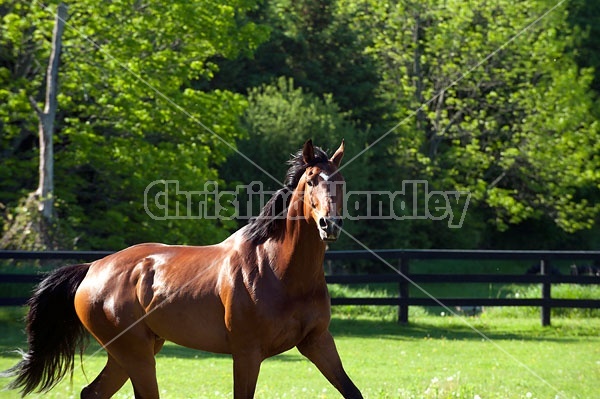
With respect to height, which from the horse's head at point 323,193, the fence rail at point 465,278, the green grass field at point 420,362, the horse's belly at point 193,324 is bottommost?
the green grass field at point 420,362

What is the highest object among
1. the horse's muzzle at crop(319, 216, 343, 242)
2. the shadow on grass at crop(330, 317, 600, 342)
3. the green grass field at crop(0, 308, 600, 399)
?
the horse's muzzle at crop(319, 216, 343, 242)

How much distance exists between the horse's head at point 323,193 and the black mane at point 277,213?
13cm

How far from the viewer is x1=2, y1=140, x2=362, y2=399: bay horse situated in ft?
18.7

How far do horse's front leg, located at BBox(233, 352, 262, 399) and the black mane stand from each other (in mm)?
829

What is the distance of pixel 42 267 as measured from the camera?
14891 millimetres

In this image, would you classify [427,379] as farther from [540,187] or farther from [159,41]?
[540,187]

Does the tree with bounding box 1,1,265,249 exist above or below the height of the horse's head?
above

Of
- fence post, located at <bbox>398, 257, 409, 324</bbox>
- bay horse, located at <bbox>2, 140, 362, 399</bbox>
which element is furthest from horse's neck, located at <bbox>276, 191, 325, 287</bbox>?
fence post, located at <bbox>398, 257, 409, 324</bbox>

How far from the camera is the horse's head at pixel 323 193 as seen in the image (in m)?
5.43

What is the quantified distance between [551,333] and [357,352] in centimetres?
412

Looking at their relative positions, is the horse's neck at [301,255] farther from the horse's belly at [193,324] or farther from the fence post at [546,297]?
the fence post at [546,297]

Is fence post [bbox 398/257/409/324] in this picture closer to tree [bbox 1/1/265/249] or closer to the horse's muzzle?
tree [bbox 1/1/265/249]

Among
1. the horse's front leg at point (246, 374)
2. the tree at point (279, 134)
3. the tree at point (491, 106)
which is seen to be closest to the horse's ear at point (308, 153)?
the horse's front leg at point (246, 374)

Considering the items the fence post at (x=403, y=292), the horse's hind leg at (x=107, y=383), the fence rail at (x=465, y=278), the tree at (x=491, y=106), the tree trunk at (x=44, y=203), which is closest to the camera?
the horse's hind leg at (x=107, y=383)
